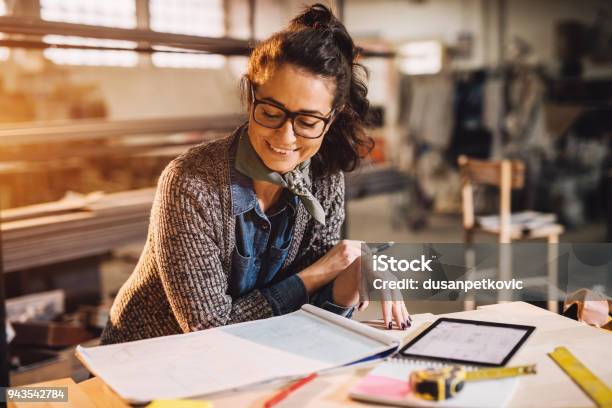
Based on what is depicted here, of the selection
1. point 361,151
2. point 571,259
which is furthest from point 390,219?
point 361,151

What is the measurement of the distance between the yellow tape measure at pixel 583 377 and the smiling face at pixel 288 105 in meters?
0.66

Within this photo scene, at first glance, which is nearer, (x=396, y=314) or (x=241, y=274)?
(x=396, y=314)

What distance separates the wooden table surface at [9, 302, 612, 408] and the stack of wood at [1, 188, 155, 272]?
143 cm

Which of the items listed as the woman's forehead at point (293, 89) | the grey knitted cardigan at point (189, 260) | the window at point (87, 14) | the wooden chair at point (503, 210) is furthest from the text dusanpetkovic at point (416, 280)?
the window at point (87, 14)

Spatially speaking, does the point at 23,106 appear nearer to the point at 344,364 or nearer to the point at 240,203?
the point at 240,203

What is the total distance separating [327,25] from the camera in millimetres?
1466

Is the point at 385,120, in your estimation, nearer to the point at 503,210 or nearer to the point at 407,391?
the point at 503,210

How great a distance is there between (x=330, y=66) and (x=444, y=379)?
73 centimetres

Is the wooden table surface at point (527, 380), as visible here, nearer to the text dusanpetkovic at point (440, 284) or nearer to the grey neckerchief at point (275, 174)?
the text dusanpetkovic at point (440, 284)

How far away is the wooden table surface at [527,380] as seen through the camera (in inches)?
38.8

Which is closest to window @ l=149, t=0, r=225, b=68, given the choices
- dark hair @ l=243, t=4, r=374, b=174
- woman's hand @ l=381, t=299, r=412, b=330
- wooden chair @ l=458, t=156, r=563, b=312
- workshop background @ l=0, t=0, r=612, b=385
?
workshop background @ l=0, t=0, r=612, b=385

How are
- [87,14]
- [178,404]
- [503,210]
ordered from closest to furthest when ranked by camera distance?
[178,404] → [503,210] → [87,14]

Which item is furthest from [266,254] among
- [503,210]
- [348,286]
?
[503,210]

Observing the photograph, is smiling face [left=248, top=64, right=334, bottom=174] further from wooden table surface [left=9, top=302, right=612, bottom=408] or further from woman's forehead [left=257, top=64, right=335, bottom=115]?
wooden table surface [left=9, top=302, right=612, bottom=408]
